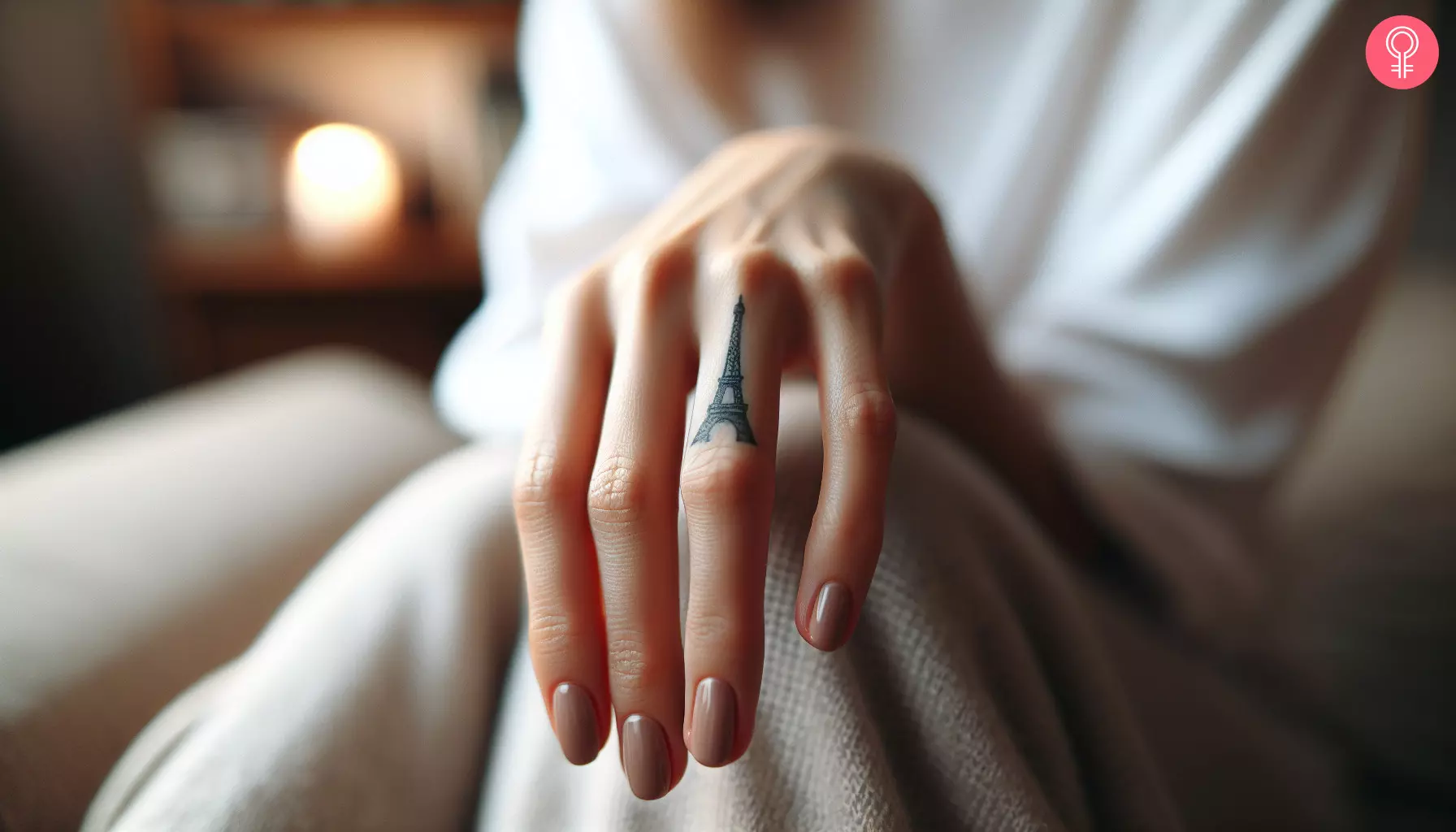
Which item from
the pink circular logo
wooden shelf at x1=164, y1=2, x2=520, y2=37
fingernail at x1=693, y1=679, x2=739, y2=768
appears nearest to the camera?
fingernail at x1=693, y1=679, x2=739, y2=768

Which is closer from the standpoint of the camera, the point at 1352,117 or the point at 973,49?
the point at 1352,117

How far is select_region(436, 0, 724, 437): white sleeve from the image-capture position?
57 cm

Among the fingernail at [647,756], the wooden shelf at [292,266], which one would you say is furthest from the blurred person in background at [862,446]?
the wooden shelf at [292,266]

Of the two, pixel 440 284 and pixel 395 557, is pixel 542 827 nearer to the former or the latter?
pixel 395 557

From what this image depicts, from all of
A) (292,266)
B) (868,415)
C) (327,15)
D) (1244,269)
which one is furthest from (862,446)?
(327,15)

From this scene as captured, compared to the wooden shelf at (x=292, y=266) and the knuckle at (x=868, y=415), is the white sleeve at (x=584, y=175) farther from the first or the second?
the wooden shelf at (x=292, y=266)

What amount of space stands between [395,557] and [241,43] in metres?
1.65

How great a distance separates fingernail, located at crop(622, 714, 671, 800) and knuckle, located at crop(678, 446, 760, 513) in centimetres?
7

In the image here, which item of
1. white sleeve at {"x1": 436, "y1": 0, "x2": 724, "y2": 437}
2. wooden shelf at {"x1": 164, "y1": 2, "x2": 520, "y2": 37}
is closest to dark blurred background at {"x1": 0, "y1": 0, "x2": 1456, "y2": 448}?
wooden shelf at {"x1": 164, "y1": 2, "x2": 520, "y2": 37}

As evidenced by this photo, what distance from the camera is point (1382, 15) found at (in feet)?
1.67

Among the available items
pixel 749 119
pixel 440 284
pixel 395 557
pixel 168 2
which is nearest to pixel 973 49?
pixel 749 119

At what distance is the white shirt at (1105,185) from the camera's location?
0.53 meters

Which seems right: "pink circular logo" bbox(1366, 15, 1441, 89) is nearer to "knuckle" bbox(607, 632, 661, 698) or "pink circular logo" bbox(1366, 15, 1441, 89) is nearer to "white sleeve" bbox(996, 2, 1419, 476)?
"white sleeve" bbox(996, 2, 1419, 476)

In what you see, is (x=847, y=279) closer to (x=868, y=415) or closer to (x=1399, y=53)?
(x=868, y=415)
